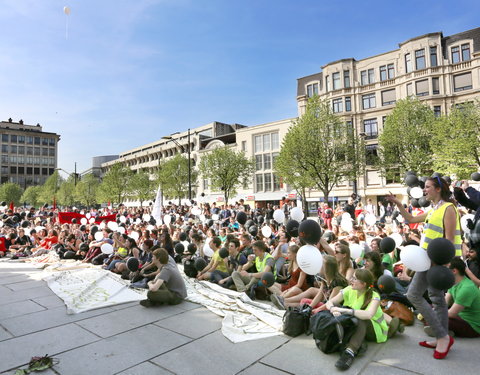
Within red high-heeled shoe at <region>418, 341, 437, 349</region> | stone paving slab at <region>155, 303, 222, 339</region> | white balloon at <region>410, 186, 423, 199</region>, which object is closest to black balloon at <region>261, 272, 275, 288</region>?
stone paving slab at <region>155, 303, 222, 339</region>

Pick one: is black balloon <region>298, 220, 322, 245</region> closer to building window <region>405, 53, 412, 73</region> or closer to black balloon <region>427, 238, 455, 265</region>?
black balloon <region>427, 238, 455, 265</region>

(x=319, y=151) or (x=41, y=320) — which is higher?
(x=319, y=151)

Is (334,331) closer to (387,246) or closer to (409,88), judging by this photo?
(387,246)

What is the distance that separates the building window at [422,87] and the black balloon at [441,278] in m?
35.3

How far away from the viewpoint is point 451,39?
105 feet

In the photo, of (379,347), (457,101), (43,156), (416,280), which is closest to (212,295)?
(379,347)

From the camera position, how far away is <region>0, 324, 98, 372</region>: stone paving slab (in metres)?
3.65

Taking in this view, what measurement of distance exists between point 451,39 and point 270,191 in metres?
25.7

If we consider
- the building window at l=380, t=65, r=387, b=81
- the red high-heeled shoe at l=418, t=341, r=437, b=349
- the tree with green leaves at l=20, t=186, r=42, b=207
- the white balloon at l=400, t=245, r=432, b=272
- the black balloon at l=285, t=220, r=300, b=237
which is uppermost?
the building window at l=380, t=65, r=387, b=81

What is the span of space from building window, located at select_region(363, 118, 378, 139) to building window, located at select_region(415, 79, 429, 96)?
496 cm

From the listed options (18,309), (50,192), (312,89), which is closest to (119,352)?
(18,309)

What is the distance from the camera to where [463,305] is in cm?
375

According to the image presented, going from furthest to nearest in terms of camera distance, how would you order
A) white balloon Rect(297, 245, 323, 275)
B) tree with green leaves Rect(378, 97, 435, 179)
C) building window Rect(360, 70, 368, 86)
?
1. building window Rect(360, 70, 368, 86)
2. tree with green leaves Rect(378, 97, 435, 179)
3. white balloon Rect(297, 245, 323, 275)

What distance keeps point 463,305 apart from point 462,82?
35525 millimetres
